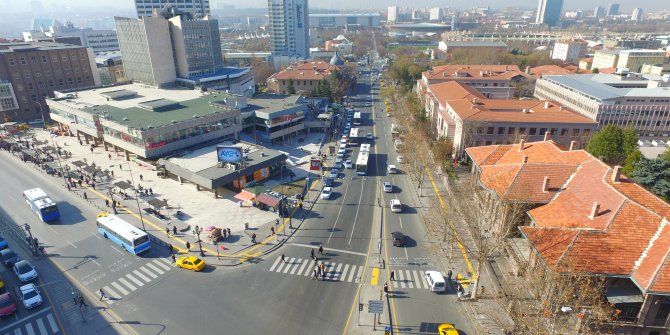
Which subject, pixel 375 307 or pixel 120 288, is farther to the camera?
pixel 120 288

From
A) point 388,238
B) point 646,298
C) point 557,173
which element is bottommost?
point 388,238

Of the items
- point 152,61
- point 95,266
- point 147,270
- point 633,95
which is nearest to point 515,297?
Answer: point 147,270

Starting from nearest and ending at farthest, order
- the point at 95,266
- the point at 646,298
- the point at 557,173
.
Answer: the point at 646,298 → the point at 95,266 → the point at 557,173

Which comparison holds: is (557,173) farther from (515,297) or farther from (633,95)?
(633,95)

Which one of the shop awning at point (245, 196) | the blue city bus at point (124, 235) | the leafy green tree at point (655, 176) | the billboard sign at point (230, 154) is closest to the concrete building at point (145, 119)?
the billboard sign at point (230, 154)

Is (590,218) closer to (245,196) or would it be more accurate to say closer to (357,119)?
(245,196)

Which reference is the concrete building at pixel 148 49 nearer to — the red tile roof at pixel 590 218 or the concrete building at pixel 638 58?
the red tile roof at pixel 590 218

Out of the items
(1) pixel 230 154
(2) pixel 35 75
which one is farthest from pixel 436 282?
(2) pixel 35 75

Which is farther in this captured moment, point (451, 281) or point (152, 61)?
point (152, 61)
